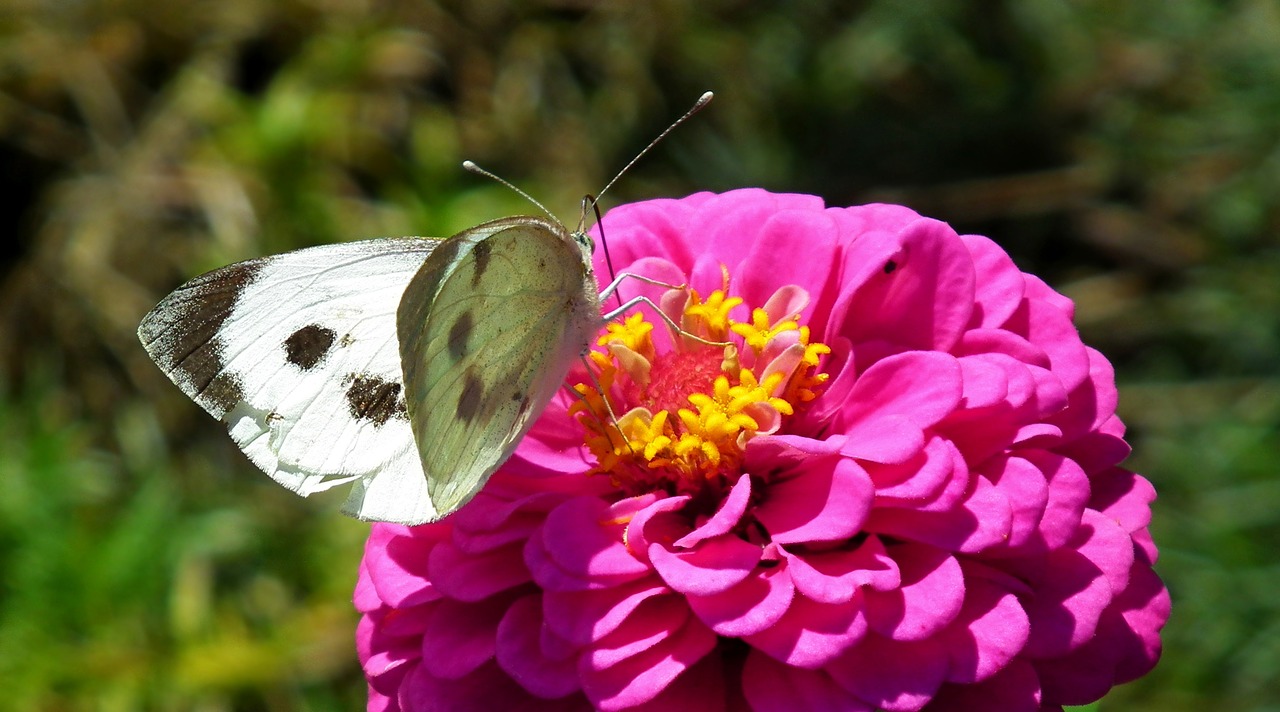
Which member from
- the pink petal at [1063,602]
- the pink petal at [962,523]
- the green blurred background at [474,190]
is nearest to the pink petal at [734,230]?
the pink petal at [962,523]

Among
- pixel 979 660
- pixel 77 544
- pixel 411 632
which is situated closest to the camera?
pixel 979 660

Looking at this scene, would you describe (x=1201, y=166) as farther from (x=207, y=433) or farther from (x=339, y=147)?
(x=207, y=433)

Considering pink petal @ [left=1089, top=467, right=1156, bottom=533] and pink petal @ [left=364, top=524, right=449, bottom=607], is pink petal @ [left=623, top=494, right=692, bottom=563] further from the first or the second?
pink petal @ [left=1089, top=467, right=1156, bottom=533]

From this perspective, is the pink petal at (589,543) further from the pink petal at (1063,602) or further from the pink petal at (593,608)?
the pink petal at (1063,602)

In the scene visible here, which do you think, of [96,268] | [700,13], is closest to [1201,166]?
[700,13]

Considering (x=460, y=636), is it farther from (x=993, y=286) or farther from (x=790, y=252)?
(x=993, y=286)

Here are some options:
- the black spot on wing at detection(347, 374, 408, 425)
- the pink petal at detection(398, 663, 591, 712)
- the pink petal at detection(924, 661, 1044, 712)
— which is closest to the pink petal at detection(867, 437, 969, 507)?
the pink petal at detection(924, 661, 1044, 712)

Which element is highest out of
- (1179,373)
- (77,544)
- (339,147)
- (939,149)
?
(339,147)

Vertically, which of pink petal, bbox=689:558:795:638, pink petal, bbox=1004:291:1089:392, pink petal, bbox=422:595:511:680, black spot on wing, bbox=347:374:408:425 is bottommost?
pink petal, bbox=422:595:511:680
